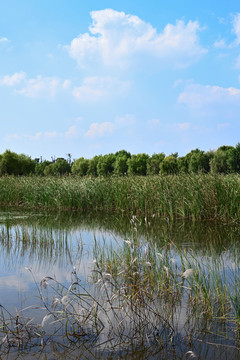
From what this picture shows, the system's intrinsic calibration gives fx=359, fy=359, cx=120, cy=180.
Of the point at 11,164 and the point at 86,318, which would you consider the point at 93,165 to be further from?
the point at 86,318

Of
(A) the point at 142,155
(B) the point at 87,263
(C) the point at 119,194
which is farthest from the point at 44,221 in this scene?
(A) the point at 142,155

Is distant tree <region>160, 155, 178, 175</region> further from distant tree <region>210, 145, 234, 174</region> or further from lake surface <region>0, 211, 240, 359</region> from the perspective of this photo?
lake surface <region>0, 211, 240, 359</region>

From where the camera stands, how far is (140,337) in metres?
3.32

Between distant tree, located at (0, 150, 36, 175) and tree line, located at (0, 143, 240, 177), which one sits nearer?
tree line, located at (0, 143, 240, 177)

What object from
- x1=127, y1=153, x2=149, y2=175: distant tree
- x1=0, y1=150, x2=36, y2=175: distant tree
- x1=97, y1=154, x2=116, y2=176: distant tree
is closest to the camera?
x1=0, y1=150, x2=36, y2=175: distant tree

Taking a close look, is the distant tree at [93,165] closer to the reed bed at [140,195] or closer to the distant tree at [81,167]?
the distant tree at [81,167]

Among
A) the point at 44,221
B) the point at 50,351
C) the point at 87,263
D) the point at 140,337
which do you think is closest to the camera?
the point at 50,351

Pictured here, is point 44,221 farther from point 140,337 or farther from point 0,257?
Answer: point 140,337

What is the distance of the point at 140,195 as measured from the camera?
13.1 metres

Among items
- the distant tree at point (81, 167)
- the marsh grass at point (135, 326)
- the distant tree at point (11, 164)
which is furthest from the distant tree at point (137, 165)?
A: the marsh grass at point (135, 326)

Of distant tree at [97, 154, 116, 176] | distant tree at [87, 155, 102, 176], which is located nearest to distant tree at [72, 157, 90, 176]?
distant tree at [87, 155, 102, 176]

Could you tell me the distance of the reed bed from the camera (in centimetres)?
1142

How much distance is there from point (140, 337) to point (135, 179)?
10929 mm

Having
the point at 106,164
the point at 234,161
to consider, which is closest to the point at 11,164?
the point at 106,164
